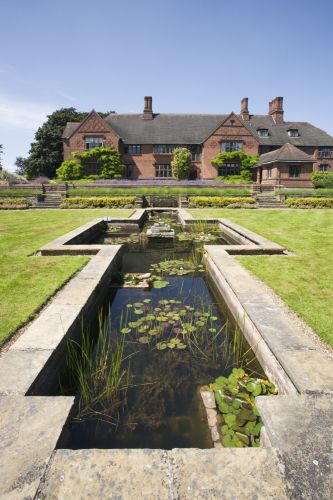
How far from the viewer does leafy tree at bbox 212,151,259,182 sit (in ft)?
124

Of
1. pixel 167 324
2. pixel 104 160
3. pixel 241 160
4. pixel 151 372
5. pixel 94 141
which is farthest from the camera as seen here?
pixel 241 160

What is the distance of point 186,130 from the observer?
40.9 m

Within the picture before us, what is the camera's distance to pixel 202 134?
A: 132ft

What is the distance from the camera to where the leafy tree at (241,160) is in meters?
37.7

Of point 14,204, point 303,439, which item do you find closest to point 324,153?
point 14,204

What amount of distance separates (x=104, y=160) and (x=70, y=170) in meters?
4.53

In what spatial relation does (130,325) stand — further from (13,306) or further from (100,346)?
(13,306)

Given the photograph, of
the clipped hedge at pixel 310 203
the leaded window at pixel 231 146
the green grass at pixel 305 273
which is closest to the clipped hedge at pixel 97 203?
the clipped hedge at pixel 310 203

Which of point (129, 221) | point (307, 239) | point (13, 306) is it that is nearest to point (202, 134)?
point (129, 221)

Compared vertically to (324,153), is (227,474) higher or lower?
lower

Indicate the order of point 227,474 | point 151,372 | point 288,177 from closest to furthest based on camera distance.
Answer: point 227,474 → point 151,372 → point 288,177

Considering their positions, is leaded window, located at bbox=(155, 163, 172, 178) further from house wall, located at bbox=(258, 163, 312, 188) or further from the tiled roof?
house wall, located at bbox=(258, 163, 312, 188)

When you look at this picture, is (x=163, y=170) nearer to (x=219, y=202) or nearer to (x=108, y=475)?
(x=219, y=202)

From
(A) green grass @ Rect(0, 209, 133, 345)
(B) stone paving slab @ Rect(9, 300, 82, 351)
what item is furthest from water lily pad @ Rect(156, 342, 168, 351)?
(A) green grass @ Rect(0, 209, 133, 345)
